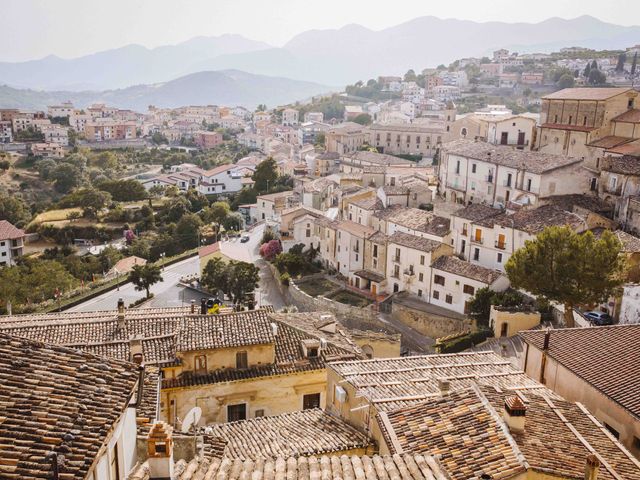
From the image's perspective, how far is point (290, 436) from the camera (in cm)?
1355

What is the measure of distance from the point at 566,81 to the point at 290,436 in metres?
111

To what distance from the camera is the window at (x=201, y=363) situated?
61.9 ft

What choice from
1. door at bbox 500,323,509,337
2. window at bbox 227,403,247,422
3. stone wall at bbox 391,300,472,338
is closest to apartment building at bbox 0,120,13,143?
stone wall at bbox 391,300,472,338

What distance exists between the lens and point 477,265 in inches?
1545

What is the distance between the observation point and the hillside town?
8.23 metres

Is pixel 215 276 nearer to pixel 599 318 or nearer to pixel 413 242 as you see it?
pixel 413 242

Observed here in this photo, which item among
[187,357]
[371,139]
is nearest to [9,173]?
[371,139]

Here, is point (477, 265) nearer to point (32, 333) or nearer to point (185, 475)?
point (32, 333)

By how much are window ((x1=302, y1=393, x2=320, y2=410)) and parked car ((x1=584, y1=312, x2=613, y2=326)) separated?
18.1 metres

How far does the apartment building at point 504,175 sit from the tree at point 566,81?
216ft

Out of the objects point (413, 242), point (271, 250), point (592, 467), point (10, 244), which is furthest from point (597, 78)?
point (592, 467)

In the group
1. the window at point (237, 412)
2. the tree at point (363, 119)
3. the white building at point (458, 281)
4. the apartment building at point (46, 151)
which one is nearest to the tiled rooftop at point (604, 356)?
the window at point (237, 412)

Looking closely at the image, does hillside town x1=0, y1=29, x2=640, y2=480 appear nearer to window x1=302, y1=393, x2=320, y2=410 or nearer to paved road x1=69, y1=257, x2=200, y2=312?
window x1=302, y1=393, x2=320, y2=410

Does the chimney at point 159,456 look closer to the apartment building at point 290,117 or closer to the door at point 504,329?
the door at point 504,329
